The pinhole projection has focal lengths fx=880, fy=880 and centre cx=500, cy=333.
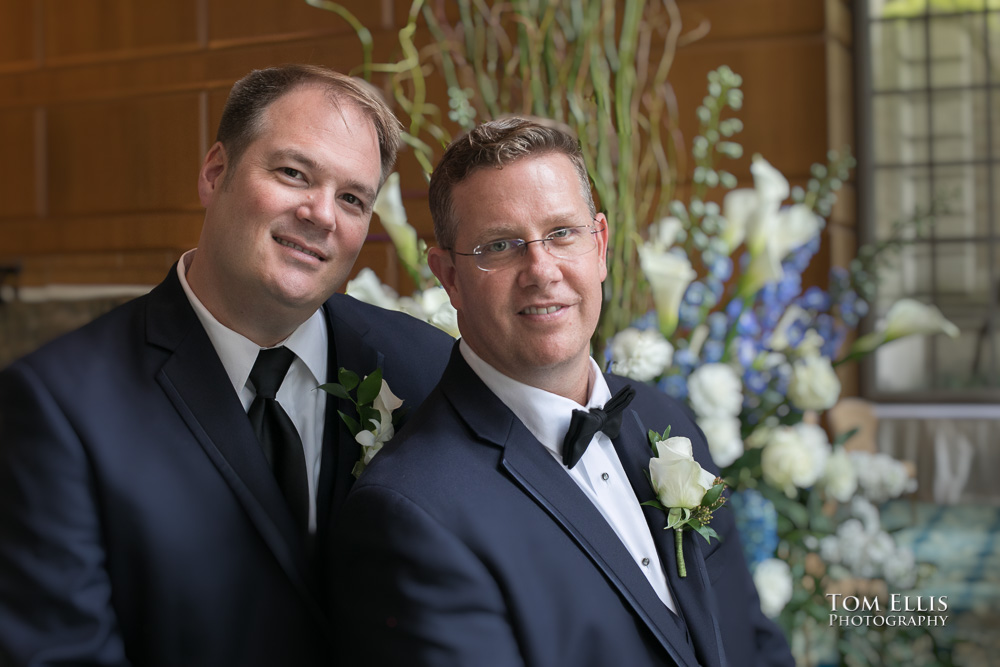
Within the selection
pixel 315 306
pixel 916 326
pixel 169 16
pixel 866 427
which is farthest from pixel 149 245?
pixel 866 427

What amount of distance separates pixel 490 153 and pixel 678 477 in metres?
0.55

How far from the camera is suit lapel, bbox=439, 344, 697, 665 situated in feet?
4.04

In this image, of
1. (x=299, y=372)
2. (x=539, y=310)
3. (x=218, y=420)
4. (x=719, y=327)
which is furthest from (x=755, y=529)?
(x=218, y=420)

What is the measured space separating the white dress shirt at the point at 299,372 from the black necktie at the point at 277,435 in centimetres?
1

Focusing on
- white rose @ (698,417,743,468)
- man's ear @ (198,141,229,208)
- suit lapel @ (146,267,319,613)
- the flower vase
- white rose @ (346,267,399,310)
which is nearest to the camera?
man's ear @ (198,141,229,208)

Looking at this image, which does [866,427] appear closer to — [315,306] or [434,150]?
[434,150]

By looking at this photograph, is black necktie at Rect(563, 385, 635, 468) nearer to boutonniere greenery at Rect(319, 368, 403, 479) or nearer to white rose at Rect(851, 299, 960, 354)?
boutonniere greenery at Rect(319, 368, 403, 479)

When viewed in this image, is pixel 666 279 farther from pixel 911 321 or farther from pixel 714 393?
pixel 911 321

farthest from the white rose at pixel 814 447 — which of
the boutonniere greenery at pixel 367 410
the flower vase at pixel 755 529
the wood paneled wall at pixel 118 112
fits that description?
the wood paneled wall at pixel 118 112

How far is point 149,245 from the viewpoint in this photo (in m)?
0.95

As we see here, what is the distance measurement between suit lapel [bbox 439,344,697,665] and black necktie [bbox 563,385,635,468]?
1.1 inches

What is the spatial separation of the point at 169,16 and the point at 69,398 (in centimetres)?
51

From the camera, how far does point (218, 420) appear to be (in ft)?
4.04

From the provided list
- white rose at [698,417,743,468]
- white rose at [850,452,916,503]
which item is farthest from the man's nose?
white rose at [850,452,916,503]
